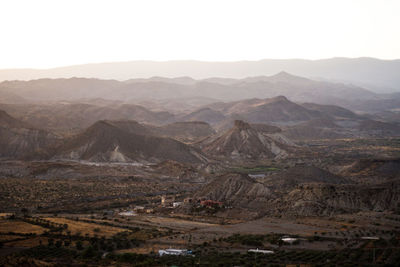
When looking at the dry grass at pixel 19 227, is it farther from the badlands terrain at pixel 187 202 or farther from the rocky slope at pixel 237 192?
the rocky slope at pixel 237 192

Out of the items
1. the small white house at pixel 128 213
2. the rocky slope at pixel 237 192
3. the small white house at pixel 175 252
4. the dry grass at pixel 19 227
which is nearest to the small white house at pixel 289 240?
the small white house at pixel 175 252

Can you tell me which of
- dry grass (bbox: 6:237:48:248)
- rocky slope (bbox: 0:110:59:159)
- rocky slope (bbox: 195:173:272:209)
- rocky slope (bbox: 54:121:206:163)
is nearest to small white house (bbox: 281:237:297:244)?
rocky slope (bbox: 195:173:272:209)

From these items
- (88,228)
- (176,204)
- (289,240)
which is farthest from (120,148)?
(289,240)

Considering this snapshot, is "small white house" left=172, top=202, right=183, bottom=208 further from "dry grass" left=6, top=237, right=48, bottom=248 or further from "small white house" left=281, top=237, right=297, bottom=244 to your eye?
"dry grass" left=6, top=237, right=48, bottom=248

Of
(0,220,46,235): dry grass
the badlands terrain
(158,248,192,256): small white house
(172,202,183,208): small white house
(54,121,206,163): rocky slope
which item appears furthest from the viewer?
(54,121,206,163): rocky slope

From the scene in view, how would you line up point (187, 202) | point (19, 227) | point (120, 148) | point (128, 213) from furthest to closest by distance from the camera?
1. point (120, 148)
2. point (187, 202)
3. point (128, 213)
4. point (19, 227)

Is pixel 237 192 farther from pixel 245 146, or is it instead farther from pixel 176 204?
pixel 245 146
